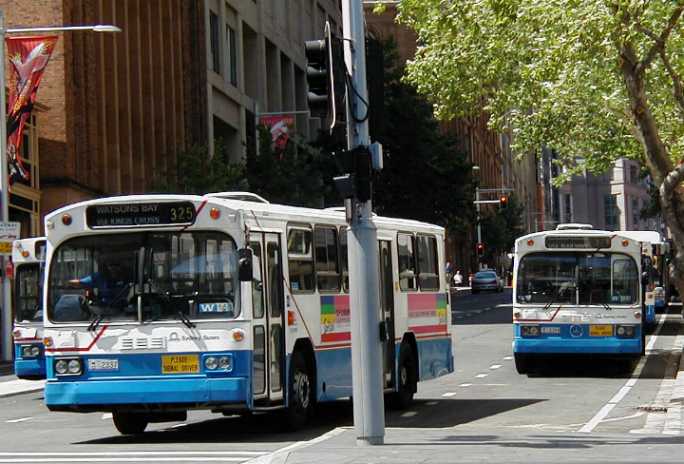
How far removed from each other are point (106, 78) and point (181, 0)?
9864 millimetres

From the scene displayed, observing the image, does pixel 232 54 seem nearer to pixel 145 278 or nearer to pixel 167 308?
pixel 145 278

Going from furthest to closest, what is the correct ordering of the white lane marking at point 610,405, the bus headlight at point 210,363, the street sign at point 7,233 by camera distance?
the street sign at point 7,233 → the white lane marking at point 610,405 → the bus headlight at point 210,363

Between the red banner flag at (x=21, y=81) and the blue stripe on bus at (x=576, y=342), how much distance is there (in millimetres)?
17373

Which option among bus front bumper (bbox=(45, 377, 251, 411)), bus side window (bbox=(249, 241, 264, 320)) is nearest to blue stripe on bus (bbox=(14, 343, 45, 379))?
bus front bumper (bbox=(45, 377, 251, 411))

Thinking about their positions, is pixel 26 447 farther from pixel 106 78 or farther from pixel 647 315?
pixel 106 78

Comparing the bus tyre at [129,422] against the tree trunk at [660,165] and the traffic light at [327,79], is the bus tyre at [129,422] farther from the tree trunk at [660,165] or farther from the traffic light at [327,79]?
the tree trunk at [660,165]

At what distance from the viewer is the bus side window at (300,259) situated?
1742 centimetres

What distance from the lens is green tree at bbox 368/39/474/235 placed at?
6944 centimetres

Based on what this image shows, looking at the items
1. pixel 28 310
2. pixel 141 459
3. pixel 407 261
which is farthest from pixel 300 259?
pixel 28 310

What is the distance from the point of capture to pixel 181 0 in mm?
57188

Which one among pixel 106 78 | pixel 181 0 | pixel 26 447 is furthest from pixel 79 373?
pixel 181 0

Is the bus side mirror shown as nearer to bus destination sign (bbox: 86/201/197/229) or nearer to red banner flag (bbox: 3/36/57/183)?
bus destination sign (bbox: 86/201/197/229)

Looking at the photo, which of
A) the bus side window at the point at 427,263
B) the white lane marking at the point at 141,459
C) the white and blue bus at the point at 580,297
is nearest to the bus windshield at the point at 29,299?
the bus side window at the point at 427,263

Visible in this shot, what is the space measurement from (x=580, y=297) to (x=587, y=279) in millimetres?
355
